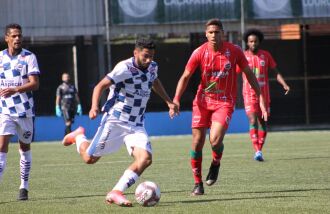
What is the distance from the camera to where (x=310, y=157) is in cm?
1659

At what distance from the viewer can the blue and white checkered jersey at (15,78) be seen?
10.8 metres

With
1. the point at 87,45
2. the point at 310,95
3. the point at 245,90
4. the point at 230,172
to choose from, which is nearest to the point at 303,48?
the point at 310,95

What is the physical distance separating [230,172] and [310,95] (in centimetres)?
1930

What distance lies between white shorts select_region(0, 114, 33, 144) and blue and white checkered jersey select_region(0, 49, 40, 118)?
6 cm

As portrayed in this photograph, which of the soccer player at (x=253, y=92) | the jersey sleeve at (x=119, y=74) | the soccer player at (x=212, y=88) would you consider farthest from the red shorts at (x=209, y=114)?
the soccer player at (x=253, y=92)

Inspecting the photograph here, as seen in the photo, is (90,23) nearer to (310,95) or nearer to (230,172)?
(310,95)

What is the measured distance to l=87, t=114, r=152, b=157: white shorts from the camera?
32.9 ft

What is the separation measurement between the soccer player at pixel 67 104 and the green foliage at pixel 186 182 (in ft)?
24.5

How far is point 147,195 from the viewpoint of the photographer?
31.7 feet

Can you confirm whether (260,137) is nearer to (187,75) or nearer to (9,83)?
(187,75)

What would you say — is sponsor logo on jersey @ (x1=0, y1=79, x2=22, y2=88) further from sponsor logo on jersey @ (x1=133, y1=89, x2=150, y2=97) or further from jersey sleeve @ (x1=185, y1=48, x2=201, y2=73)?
jersey sleeve @ (x1=185, y1=48, x2=201, y2=73)

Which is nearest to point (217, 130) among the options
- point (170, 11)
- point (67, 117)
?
point (67, 117)

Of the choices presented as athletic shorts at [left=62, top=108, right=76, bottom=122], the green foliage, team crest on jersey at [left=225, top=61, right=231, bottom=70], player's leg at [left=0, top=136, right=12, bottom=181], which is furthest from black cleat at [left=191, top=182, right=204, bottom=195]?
athletic shorts at [left=62, top=108, right=76, bottom=122]

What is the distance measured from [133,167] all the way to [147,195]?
36 centimetres
